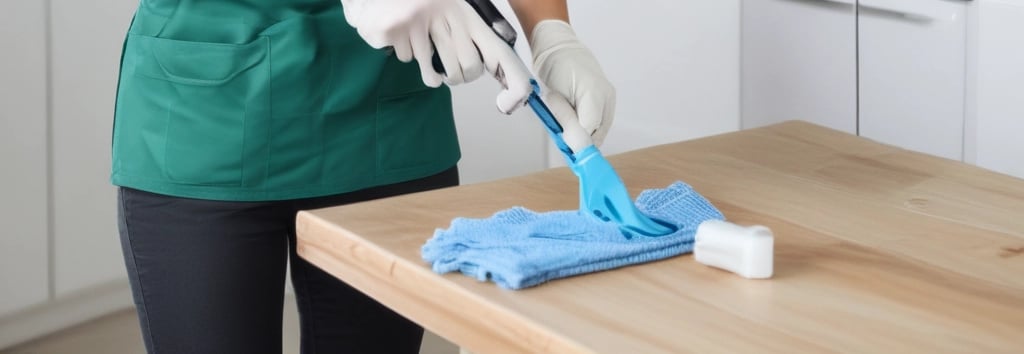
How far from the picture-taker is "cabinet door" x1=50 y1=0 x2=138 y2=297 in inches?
109

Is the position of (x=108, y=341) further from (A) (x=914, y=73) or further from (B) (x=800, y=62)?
(A) (x=914, y=73)

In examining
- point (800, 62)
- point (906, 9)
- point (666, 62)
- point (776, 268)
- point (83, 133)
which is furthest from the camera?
point (83, 133)

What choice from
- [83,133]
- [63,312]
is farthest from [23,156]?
[63,312]

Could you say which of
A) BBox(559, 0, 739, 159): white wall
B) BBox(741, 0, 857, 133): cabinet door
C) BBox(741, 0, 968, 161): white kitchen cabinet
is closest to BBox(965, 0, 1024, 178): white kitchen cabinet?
BBox(741, 0, 968, 161): white kitchen cabinet

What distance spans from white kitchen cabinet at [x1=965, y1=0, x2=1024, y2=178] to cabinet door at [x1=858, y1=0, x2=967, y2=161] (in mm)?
33

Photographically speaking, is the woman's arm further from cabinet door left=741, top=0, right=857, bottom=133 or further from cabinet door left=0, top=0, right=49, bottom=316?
cabinet door left=0, top=0, right=49, bottom=316

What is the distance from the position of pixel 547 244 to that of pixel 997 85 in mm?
1240

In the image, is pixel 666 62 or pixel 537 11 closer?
pixel 537 11

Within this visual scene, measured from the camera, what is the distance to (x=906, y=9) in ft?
7.33

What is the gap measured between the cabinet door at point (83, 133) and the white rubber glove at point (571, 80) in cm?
167

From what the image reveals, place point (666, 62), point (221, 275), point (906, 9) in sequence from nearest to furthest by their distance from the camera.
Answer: point (221, 275), point (906, 9), point (666, 62)

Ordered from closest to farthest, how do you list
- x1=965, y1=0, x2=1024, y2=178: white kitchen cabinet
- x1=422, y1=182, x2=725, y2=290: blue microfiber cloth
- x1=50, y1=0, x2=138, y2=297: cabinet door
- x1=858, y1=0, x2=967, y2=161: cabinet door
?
x1=422, y1=182, x2=725, y2=290: blue microfiber cloth, x1=965, y1=0, x2=1024, y2=178: white kitchen cabinet, x1=858, y1=0, x2=967, y2=161: cabinet door, x1=50, y1=0, x2=138, y2=297: cabinet door

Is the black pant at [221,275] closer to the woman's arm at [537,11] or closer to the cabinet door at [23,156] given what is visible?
the woman's arm at [537,11]

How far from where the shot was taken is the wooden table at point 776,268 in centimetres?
96
